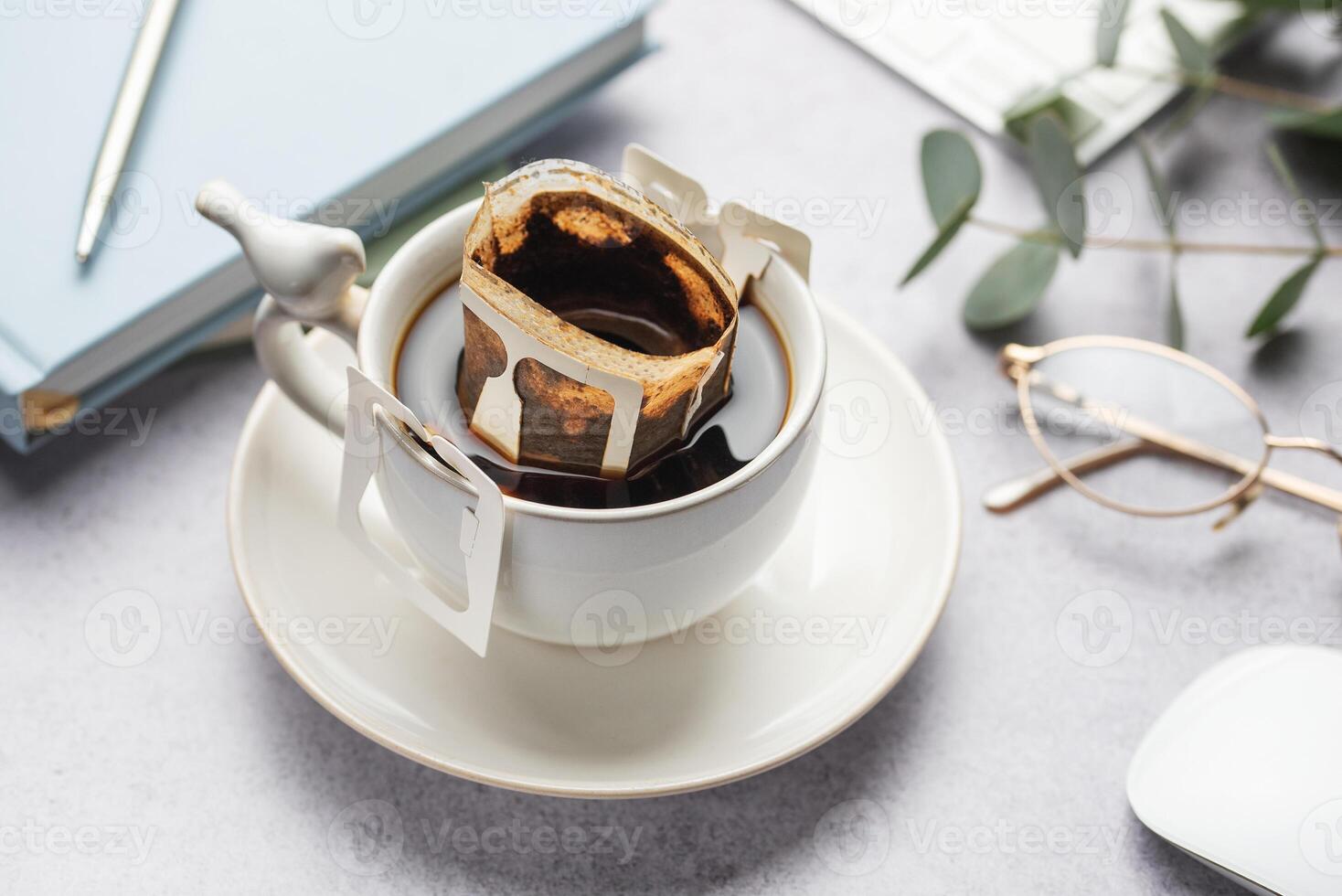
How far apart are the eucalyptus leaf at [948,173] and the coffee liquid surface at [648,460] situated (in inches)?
11.1

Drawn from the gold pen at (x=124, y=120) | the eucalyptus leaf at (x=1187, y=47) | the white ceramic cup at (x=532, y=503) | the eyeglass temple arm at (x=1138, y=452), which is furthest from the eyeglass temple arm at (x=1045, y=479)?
the gold pen at (x=124, y=120)

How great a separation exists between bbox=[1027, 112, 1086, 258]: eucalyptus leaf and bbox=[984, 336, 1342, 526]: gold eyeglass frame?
0.07m

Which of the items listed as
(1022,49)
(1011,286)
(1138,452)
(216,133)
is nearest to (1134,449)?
(1138,452)

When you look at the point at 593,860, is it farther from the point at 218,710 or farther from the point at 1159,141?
the point at 1159,141

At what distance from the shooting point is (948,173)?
790mm

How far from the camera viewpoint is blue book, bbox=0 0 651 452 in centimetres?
67

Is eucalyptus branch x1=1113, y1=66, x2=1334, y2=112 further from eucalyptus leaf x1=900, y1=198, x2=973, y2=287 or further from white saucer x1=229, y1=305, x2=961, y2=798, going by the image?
white saucer x1=229, y1=305, x2=961, y2=798

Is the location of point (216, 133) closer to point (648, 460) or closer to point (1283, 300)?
point (648, 460)

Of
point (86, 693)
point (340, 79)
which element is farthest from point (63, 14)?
point (86, 693)

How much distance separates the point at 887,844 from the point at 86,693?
1.36 feet

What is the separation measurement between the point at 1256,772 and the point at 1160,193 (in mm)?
403

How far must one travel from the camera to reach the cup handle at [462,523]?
0.46m

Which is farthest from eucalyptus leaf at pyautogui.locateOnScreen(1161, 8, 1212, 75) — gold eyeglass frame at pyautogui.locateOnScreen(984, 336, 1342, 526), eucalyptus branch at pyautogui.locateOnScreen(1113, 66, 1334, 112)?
gold eyeglass frame at pyautogui.locateOnScreen(984, 336, 1342, 526)

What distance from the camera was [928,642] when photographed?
0.65 meters
